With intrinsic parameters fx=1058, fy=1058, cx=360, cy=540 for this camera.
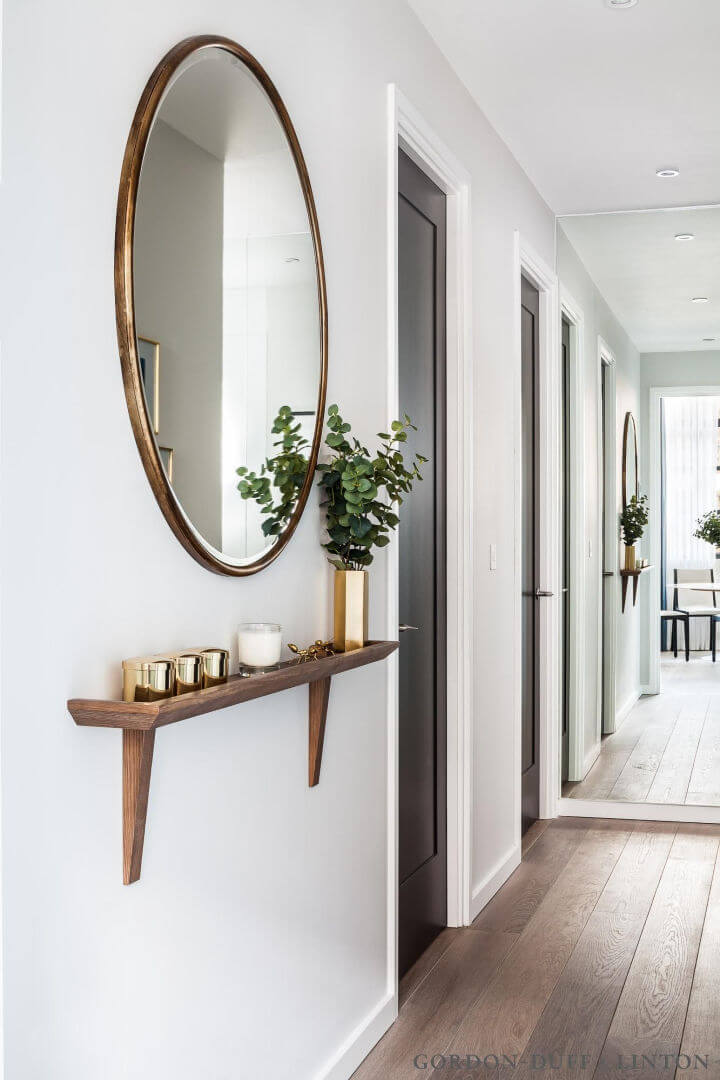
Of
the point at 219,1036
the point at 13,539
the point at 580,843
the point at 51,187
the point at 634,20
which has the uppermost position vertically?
the point at 634,20

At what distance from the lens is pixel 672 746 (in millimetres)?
4602

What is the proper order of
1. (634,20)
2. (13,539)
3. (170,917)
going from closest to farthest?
(13,539) < (170,917) < (634,20)

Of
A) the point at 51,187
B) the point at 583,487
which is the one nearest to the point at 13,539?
the point at 51,187

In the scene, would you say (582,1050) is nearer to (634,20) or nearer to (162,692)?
(162,692)

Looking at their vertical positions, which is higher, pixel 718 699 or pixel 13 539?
pixel 13 539

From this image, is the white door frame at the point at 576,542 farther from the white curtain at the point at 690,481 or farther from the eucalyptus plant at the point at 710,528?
the eucalyptus plant at the point at 710,528

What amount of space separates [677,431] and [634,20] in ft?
6.30

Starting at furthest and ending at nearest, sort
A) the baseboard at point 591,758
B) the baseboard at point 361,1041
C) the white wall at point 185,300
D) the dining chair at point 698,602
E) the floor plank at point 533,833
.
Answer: the baseboard at point 591,758 → the dining chair at point 698,602 → the floor plank at point 533,833 → the baseboard at point 361,1041 → the white wall at point 185,300

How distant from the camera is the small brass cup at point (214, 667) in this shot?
1607 mm

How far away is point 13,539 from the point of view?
4.21ft

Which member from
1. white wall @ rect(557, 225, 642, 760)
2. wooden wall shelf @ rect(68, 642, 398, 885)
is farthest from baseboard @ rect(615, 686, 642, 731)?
wooden wall shelf @ rect(68, 642, 398, 885)

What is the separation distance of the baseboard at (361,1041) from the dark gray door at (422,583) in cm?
28

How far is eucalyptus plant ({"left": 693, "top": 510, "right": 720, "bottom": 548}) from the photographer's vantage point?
4344 mm

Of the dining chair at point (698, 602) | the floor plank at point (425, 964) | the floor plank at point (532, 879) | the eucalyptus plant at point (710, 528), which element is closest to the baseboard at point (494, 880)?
the floor plank at point (532, 879)
